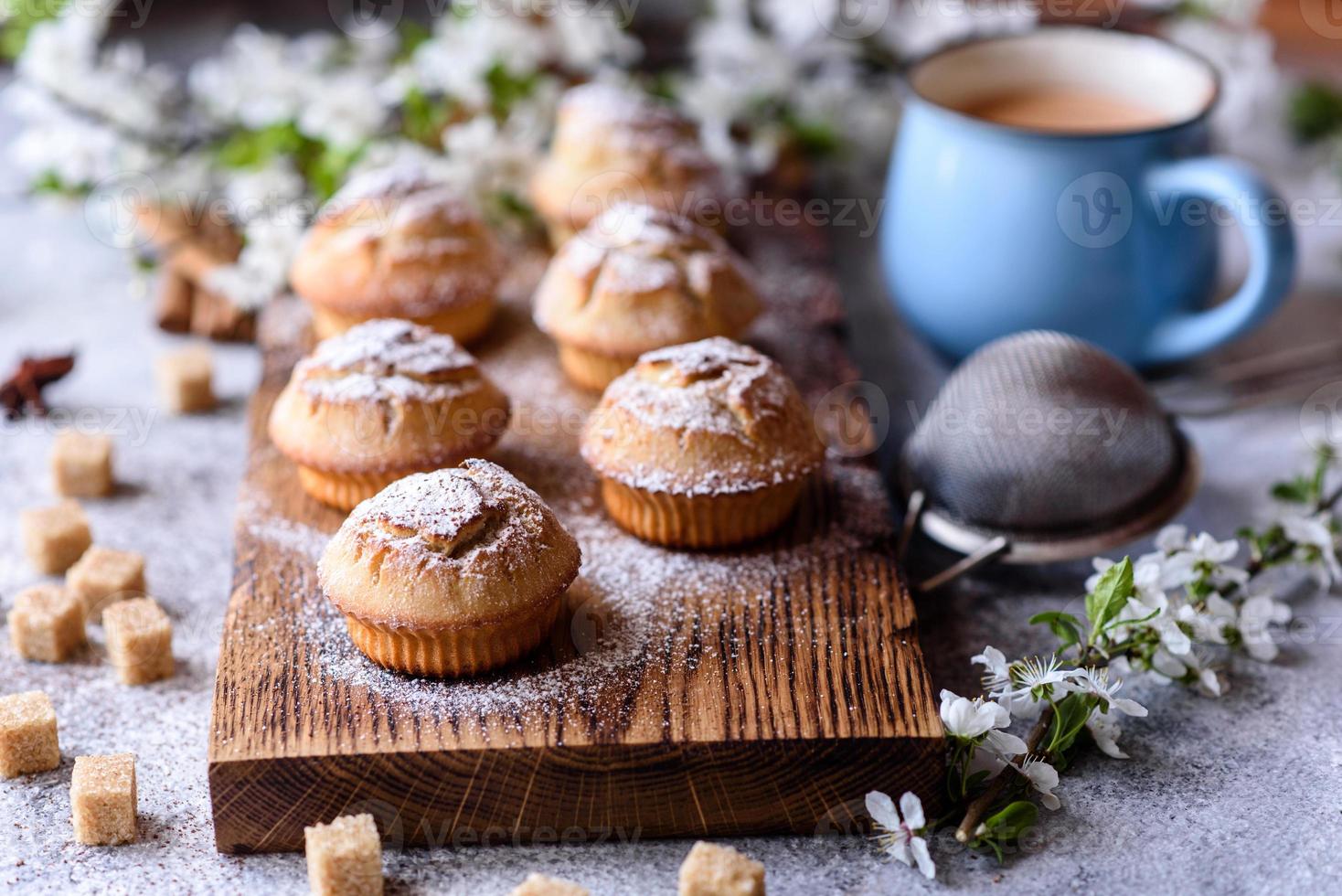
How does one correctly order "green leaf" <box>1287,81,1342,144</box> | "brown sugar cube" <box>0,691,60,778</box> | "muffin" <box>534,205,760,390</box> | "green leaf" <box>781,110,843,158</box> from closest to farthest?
"brown sugar cube" <box>0,691,60,778</box>, "muffin" <box>534,205,760,390</box>, "green leaf" <box>781,110,843,158</box>, "green leaf" <box>1287,81,1342,144</box>

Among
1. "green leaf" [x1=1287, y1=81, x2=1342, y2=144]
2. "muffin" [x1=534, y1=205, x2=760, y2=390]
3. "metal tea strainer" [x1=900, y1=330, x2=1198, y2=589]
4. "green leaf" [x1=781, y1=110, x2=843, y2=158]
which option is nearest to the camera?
"metal tea strainer" [x1=900, y1=330, x2=1198, y2=589]

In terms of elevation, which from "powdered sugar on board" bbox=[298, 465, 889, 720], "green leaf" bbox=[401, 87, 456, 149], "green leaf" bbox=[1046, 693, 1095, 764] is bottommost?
"green leaf" bbox=[1046, 693, 1095, 764]

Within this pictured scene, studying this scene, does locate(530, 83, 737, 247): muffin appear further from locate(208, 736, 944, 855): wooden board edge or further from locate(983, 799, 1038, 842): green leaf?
locate(983, 799, 1038, 842): green leaf

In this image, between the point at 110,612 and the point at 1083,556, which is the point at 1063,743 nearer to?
the point at 1083,556

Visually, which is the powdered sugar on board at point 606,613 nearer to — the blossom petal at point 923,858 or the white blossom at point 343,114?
the blossom petal at point 923,858

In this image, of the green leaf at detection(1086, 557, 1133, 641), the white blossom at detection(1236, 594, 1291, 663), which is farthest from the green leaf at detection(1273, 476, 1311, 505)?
the green leaf at detection(1086, 557, 1133, 641)

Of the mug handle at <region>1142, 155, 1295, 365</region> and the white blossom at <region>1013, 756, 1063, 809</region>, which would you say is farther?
the mug handle at <region>1142, 155, 1295, 365</region>

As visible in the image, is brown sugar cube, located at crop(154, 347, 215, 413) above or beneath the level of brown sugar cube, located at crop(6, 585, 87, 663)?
above

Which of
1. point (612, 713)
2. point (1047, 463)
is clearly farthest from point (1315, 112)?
point (612, 713)
